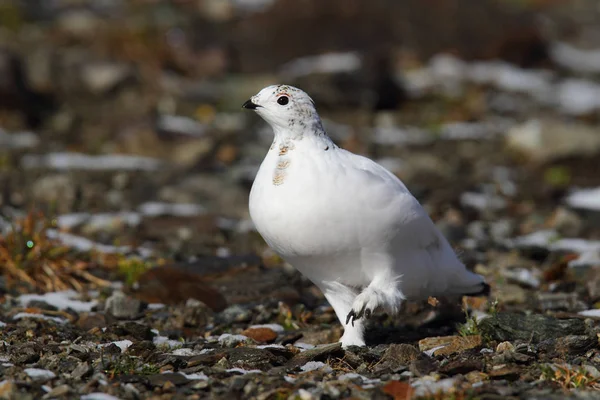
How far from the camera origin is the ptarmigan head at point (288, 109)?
5113 millimetres

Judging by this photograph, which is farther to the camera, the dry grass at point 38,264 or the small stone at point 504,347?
the dry grass at point 38,264

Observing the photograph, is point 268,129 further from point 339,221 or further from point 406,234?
point 339,221

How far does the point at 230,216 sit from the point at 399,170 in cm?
270

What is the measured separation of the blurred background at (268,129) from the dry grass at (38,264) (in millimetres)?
99

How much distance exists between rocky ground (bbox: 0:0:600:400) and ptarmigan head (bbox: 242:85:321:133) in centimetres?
134

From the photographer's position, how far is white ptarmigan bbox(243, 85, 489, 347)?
15.6ft

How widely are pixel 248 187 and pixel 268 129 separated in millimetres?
2514

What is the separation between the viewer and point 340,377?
4480mm

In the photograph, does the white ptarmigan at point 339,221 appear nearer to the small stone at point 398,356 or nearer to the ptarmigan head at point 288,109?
the ptarmigan head at point 288,109

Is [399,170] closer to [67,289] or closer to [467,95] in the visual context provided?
[467,95]

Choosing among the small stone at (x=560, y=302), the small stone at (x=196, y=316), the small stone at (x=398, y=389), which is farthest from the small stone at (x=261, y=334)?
the small stone at (x=560, y=302)

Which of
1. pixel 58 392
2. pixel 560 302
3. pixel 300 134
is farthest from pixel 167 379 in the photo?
pixel 560 302

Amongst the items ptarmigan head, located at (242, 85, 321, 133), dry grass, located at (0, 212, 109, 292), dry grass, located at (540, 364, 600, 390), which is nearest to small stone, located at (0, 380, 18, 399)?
ptarmigan head, located at (242, 85, 321, 133)

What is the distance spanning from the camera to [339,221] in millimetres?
4742
